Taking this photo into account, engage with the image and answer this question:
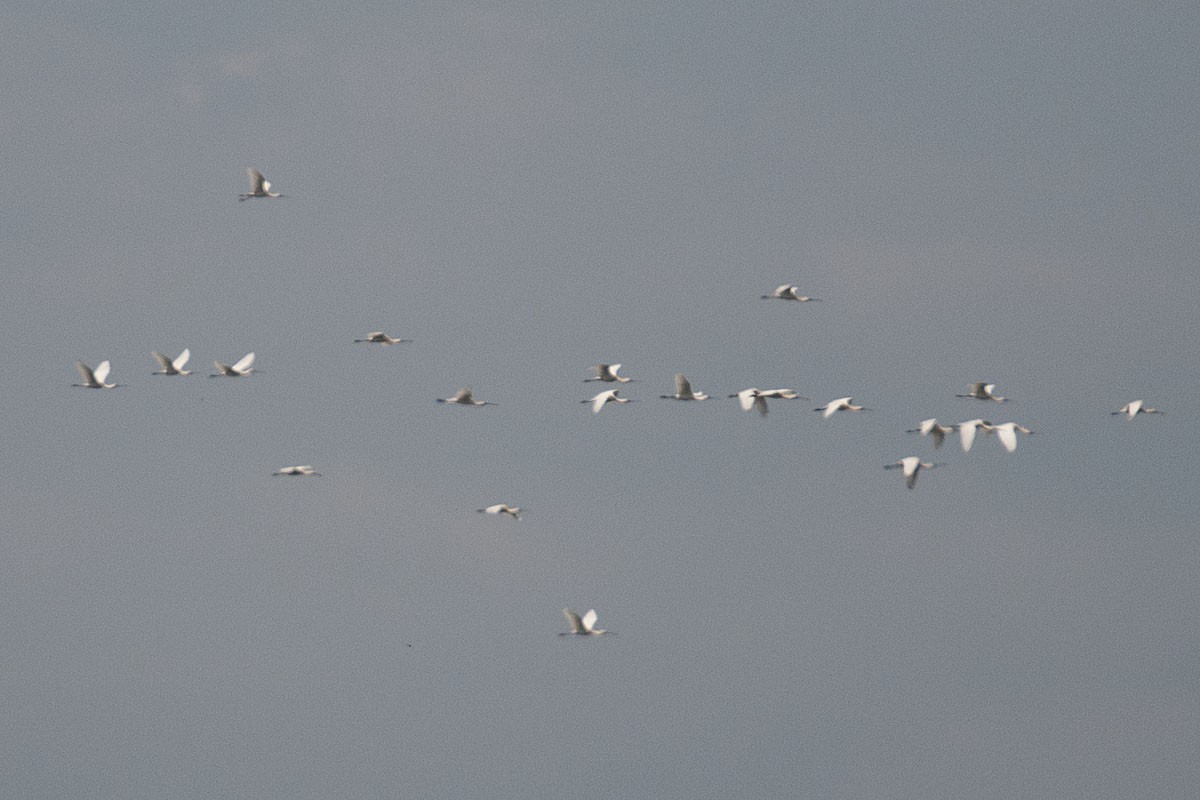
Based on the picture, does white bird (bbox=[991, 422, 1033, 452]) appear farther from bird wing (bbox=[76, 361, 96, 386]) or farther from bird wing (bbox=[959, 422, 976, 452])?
bird wing (bbox=[76, 361, 96, 386])

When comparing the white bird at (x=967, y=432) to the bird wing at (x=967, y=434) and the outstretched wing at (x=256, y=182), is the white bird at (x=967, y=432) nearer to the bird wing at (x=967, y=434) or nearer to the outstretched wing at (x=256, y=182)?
the bird wing at (x=967, y=434)

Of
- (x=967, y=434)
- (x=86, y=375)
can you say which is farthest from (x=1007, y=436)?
(x=86, y=375)

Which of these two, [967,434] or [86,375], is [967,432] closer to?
[967,434]

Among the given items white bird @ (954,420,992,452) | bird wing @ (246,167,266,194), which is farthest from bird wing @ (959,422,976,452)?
bird wing @ (246,167,266,194)

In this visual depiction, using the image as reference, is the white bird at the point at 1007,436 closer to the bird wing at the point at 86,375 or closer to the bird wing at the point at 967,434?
the bird wing at the point at 967,434

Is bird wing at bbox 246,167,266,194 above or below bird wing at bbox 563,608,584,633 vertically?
above

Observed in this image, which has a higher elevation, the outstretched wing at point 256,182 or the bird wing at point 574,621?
the outstretched wing at point 256,182

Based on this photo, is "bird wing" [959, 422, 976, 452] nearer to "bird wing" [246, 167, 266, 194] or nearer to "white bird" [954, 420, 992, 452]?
"white bird" [954, 420, 992, 452]

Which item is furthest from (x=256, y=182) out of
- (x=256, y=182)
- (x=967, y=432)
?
(x=967, y=432)

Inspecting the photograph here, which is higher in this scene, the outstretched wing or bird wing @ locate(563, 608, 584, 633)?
the outstretched wing

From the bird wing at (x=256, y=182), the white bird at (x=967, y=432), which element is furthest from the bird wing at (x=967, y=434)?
the bird wing at (x=256, y=182)

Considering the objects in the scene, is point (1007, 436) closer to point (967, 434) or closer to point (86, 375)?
point (967, 434)

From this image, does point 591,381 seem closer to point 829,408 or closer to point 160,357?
point 829,408

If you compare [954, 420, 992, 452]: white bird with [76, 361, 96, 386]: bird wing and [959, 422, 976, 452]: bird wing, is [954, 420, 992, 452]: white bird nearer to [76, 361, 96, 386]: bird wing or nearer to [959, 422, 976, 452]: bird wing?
[959, 422, 976, 452]: bird wing
